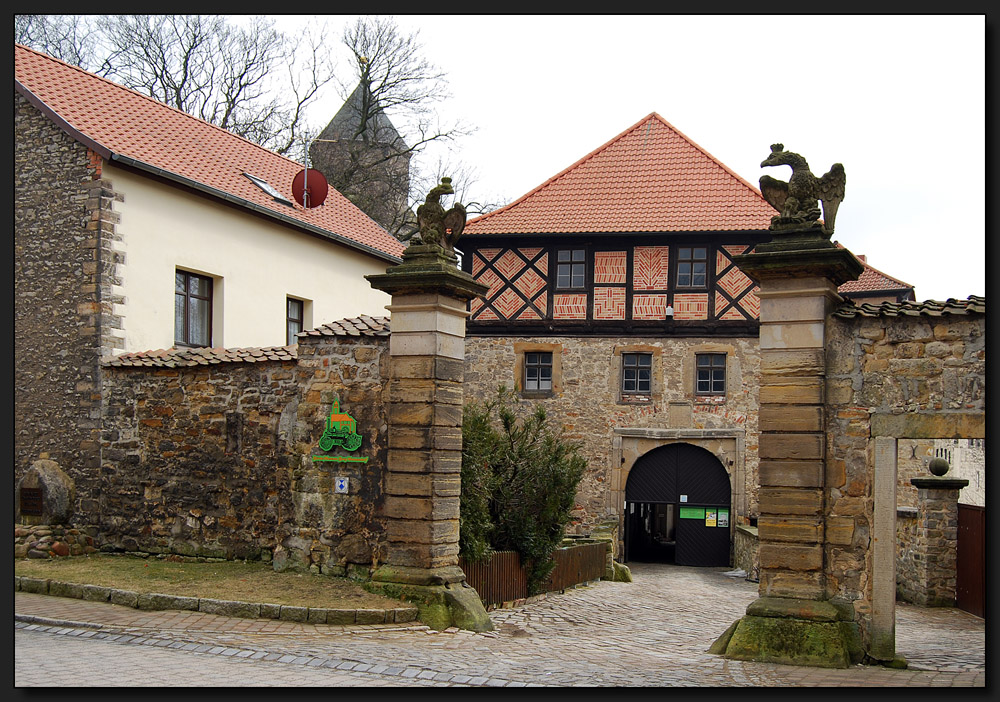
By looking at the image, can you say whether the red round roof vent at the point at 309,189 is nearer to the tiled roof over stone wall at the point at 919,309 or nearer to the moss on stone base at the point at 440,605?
the moss on stone base at the point at 440,605

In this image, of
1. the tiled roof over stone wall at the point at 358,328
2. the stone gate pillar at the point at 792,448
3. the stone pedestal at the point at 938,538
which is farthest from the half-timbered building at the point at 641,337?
the stone gate pillar at the point at 792,448

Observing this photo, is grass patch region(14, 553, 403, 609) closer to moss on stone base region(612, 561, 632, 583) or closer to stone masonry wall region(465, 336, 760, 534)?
moss on stone base region(612, 561, 632, 583)

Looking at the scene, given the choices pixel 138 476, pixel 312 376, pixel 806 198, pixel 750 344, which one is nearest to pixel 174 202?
pixel 138 476

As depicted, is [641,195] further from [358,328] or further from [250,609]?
[250,609]

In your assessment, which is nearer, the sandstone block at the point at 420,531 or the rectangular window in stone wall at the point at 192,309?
the sandstone block at the point at 420,531

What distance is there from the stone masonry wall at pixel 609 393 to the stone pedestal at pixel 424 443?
11741mm

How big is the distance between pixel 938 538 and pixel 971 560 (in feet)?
1.86

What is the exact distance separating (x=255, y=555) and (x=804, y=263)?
651 centimetres

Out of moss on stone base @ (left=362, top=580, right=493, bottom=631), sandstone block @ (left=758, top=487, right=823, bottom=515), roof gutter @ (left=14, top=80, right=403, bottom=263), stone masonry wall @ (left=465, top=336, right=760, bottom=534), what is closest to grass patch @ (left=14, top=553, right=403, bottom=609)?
moss on stone base @ (left=362, top=580, right=493, bottom=631)

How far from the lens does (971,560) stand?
41.9 ft

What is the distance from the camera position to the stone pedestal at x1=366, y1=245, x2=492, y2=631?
9.37 m

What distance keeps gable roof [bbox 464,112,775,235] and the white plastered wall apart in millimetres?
3946

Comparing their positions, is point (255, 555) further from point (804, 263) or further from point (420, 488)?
point (804, 263)

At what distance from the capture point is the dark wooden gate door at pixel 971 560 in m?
12.4
